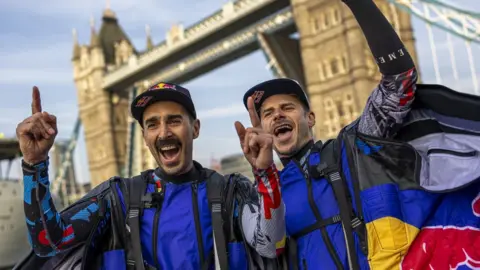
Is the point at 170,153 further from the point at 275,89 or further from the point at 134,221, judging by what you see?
the point at 275,89

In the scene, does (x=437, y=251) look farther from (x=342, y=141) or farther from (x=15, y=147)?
(x=15, y=147)

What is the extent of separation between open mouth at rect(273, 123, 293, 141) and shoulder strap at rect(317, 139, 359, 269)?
0.23m

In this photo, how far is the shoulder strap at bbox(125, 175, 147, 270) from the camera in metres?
2.49

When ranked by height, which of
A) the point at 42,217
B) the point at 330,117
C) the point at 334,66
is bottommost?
the point at 42,217

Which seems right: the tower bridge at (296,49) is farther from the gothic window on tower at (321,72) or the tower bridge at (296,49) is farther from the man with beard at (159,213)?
the man with beard at (159,213)

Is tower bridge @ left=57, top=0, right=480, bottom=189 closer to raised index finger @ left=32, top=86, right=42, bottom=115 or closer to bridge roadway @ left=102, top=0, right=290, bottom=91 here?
bridge roadway @ left=102, top=0, right=290, bottom=91

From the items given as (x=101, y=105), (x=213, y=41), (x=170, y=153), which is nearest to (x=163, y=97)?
(x=170, y=153)

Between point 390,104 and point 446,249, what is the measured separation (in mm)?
715

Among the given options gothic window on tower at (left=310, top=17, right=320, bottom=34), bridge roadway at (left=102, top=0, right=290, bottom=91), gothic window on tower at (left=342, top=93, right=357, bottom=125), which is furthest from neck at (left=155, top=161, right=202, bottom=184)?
bridge roadway at (left=102, top=0, right=290, bottom=91)

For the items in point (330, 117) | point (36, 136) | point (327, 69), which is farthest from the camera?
point (327, 69)

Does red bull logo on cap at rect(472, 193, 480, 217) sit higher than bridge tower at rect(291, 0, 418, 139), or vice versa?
bridge tower at rect(291, 0, 418, 139)

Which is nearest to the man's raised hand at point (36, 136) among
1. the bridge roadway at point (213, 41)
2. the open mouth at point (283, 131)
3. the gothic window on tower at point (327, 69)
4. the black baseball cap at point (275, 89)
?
the black baseball cap at point (275, 89)

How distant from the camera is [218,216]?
2.52 metres

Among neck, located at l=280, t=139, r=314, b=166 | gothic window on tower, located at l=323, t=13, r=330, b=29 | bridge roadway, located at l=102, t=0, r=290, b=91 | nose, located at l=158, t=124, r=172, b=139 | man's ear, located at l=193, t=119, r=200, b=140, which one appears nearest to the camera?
nose, located at l=158, t=124, r=172, b=139
